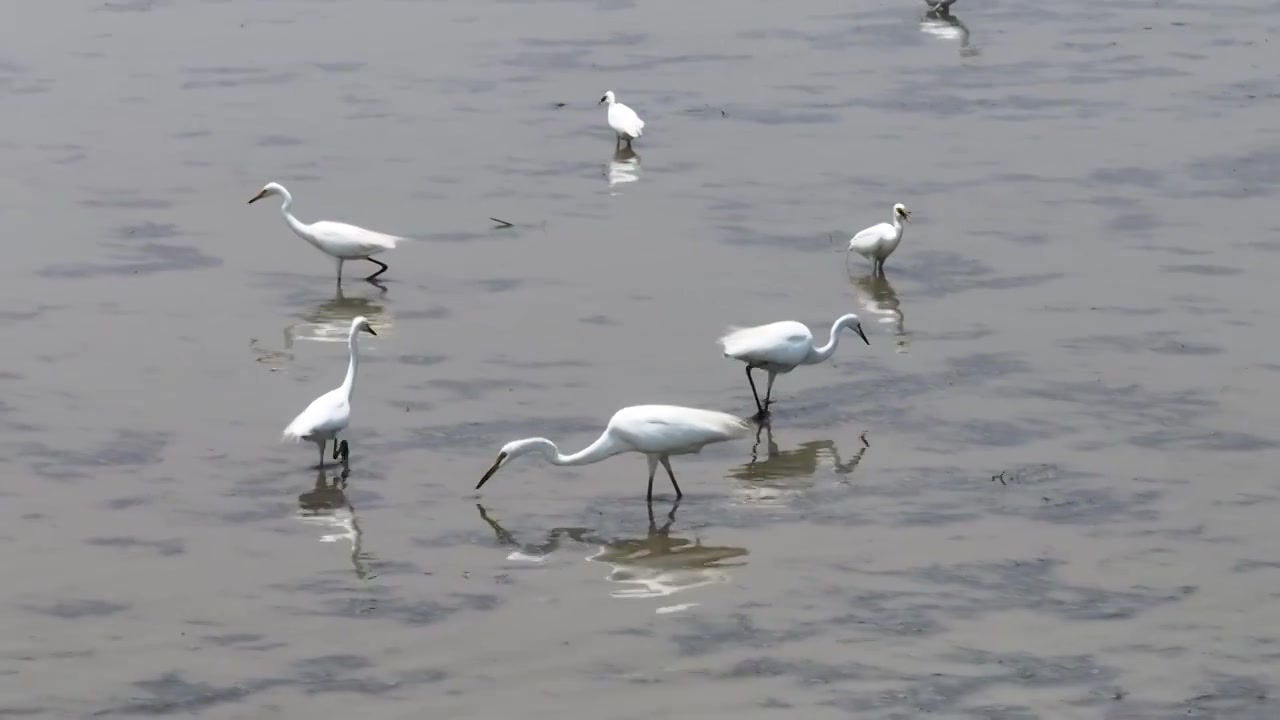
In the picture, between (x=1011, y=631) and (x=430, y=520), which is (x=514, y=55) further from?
(x=1011, y=631)

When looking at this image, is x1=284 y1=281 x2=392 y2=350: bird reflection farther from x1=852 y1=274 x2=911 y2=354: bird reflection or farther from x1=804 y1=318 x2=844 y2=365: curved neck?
x1=852 y1=274 x2=911 y2=354: bird reflection

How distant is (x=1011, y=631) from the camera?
35.1 ft

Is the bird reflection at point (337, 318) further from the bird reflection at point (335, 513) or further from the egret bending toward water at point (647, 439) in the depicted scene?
the egret bending toward water at point (647, 439)

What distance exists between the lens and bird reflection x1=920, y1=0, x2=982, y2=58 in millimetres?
29109

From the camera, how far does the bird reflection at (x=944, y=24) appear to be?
2911 cm

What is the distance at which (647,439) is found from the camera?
12500 millimetres

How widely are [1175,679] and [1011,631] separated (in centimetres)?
92

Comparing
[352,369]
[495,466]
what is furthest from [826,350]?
[352,369]

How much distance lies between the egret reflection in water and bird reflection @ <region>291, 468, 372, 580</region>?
251 cm

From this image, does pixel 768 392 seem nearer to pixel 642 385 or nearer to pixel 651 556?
pixel 642 385

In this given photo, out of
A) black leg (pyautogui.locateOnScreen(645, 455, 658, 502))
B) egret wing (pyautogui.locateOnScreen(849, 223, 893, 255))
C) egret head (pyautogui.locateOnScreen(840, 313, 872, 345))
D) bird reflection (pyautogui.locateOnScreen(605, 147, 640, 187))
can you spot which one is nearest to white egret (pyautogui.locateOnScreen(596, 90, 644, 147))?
bird reflection (pyautogui.locateOnScreen(605, 147, 640, 187))

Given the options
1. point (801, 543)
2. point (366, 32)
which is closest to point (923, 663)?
point (801, 543)

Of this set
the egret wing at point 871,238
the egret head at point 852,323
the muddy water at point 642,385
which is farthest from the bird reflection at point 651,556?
the egret wing at point 871,238

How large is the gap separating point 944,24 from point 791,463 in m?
17.7
